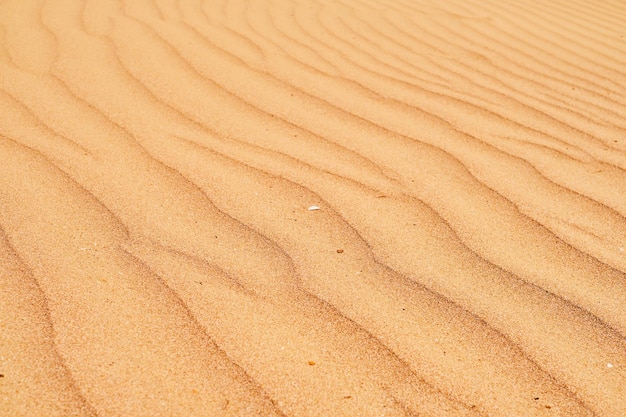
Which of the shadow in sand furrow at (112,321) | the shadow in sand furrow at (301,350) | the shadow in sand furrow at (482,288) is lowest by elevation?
the shadow in sand furrow at (112,321)

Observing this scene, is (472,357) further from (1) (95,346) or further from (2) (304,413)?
(1) (95,346)

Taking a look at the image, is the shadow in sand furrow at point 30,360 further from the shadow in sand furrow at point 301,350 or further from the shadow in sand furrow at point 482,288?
the shadow in sand furrow at point 482,288

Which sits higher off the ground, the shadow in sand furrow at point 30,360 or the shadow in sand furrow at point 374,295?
the shadow in sand furrow at point 374,295

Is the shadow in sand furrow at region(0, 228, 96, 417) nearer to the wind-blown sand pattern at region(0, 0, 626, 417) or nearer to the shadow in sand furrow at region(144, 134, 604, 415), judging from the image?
the wind-blown sand pattern at region(0, 0, 626, 417)

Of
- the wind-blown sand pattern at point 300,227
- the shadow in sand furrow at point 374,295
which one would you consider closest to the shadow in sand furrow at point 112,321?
the wind-blown sand pattern at point 300,227

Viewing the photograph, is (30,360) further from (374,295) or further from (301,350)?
(374,295)

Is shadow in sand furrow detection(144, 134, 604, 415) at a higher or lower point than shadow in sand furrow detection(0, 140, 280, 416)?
higher

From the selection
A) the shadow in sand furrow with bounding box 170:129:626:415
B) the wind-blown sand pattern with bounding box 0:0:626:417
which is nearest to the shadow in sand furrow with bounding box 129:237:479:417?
the wind-blown sand pattern with bounding box 0:0:626:417

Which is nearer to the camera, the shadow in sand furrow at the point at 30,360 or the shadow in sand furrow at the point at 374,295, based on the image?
the shadow in sand furrow at the point at 30,360

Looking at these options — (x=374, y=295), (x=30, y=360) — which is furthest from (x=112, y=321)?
(x=374, y=295)
